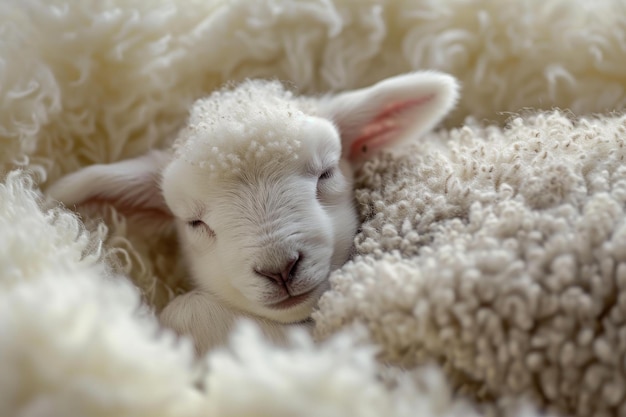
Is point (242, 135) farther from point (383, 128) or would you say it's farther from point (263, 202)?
point (383, 128)

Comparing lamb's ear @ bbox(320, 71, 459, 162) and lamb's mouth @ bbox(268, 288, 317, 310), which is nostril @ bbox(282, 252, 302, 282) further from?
lamb's ear @ bbox(320, 71, 459, 162)

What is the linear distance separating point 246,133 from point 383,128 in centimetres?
31

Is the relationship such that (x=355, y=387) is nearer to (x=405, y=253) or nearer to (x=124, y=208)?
(x=405, y=253)

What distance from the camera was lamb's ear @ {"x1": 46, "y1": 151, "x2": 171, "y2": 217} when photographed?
3.46 feet

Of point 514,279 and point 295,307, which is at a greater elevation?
point 514,279

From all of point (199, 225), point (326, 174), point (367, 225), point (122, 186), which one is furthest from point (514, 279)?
point (122, 186)

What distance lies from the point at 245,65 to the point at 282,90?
5.0 inches

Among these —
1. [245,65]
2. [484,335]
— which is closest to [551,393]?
[484,335]

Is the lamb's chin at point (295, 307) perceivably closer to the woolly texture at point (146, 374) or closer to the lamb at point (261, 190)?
the lamb at point (261, 190)

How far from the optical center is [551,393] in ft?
2.14

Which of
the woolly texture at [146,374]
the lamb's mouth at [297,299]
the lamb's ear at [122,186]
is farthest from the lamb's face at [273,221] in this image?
the woolly texture at [146,374]

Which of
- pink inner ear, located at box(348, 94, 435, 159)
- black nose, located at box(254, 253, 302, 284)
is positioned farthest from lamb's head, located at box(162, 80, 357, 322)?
pink inner ear, located at box(348, 94, 435, 159)

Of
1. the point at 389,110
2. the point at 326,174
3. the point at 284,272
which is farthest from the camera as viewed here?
the point at 389,110

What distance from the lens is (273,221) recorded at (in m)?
0.90
